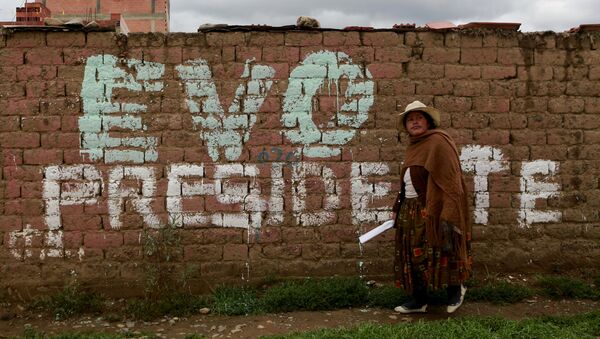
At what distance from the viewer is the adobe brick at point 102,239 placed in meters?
4.69

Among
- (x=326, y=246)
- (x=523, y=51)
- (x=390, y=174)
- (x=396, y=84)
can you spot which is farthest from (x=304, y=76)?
(x=523, y=51)

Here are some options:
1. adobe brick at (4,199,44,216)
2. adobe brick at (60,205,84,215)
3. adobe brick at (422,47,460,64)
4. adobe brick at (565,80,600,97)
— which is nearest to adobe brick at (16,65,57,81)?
adobe brick at (60,205,84,215)

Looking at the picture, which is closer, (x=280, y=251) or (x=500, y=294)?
(x=500, y=294)

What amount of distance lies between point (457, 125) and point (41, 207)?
3676mm

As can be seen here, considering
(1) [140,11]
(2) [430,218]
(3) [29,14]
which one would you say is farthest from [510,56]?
(1) [140,11]

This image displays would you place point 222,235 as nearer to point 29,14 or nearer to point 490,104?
point 490,104

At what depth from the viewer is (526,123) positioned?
4.96 m

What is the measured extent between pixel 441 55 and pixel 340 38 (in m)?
0.92

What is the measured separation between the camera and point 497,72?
493 centimetres

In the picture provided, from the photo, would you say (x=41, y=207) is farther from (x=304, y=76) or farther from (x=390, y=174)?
(x=390, y=174)

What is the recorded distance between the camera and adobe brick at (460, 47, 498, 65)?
4.91 meters

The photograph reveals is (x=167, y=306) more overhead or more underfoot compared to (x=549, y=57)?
more underfoot

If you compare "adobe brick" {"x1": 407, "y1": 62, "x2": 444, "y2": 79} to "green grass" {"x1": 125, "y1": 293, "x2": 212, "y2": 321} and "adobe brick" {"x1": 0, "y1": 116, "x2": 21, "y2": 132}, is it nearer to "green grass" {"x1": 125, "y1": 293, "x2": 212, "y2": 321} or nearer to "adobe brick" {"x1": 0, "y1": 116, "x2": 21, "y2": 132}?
"green grass" {"x1": 125, "y1": 293, "x2": 212, "y2": 321}

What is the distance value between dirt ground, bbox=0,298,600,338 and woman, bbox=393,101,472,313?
0.76ft
